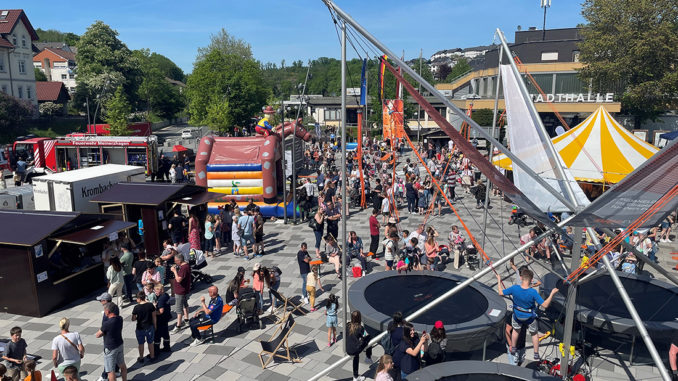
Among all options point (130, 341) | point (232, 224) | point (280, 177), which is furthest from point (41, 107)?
point (130, 341)

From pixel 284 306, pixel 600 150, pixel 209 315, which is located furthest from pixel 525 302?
pixel 600 150

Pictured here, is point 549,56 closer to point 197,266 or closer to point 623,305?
point 623,305

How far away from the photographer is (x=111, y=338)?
8312 millimetres

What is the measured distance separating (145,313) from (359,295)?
15.3 feet

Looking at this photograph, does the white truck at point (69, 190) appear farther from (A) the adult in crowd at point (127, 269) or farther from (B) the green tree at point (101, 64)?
(B) the green tree at point (101, 64)

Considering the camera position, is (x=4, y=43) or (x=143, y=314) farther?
(x=4, y=43)

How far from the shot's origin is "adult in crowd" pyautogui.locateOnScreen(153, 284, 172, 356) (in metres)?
9.34

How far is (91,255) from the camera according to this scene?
14922 millimetres

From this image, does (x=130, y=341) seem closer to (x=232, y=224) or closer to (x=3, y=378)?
(x=3, y=378)

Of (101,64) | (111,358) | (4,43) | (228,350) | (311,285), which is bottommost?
(228,350)

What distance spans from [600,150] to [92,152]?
29.9m

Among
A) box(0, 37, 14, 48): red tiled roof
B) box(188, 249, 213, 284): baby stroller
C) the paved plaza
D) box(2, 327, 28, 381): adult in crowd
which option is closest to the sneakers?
the paved plaza

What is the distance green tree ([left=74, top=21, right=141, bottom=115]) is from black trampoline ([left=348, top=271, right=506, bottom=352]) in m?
58.2

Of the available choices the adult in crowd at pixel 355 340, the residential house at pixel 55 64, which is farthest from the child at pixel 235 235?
the residential house at pixel 55 64
